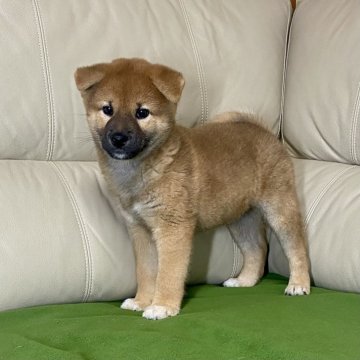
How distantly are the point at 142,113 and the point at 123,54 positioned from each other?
0.40 m

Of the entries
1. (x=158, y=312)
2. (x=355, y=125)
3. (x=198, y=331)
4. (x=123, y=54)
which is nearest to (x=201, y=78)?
(x=123, y=54)

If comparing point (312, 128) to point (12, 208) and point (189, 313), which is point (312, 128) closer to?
point (189, 313)

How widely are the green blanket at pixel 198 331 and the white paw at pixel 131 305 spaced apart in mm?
40

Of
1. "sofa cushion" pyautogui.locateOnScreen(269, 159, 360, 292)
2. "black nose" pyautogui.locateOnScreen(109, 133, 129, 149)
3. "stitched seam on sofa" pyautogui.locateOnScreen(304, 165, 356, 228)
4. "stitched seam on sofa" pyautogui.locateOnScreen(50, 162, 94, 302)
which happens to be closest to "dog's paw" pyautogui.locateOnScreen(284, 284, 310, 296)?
"sofa cushion" pyautogui.locateOnScreen(269, 159, 360, 292)

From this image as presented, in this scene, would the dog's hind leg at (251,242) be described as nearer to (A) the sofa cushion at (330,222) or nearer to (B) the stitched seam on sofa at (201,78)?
(A) the sofa cushion at (330,222)

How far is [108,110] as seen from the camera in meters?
1.71

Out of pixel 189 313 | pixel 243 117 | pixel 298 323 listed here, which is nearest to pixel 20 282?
pixel 189 313

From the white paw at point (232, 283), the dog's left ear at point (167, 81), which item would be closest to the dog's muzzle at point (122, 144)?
the dog's left ear at point (167, 81)

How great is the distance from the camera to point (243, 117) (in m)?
2.14

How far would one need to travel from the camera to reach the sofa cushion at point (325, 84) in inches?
84.0

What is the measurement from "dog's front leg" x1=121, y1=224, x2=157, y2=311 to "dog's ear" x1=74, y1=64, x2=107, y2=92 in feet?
1.35

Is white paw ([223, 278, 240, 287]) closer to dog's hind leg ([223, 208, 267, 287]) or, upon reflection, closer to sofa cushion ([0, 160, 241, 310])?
dog's hind leg ([223, 208, 267, 287])

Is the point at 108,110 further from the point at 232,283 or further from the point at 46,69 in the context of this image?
the point at 232,283

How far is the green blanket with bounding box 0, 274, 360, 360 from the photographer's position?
4.38ft
